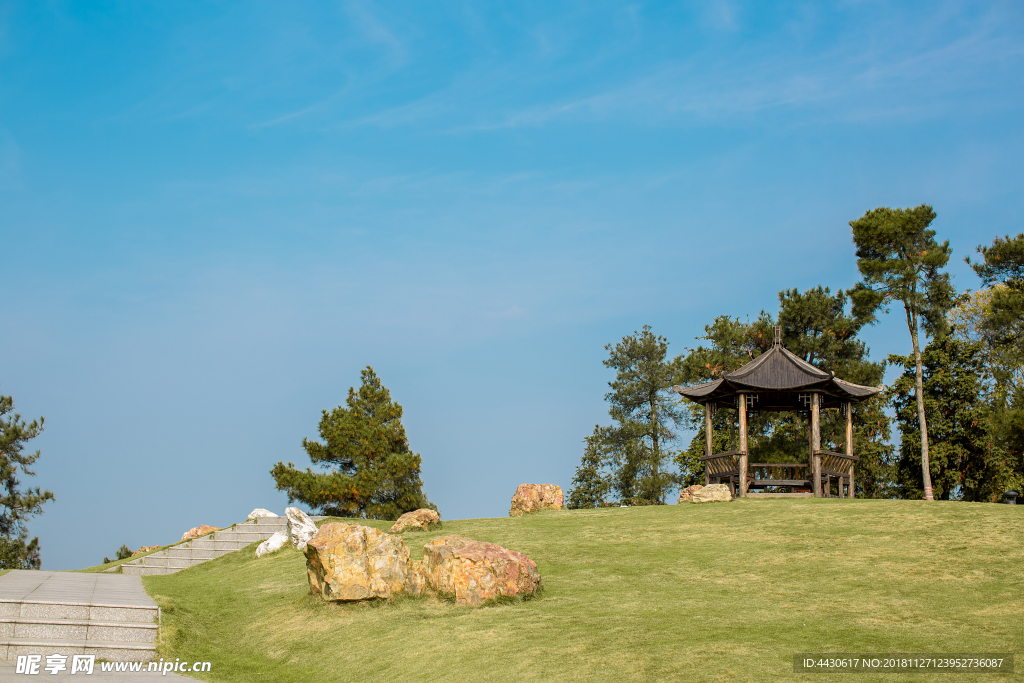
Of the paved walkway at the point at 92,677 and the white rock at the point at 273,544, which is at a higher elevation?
the white rock at the point at 273,544

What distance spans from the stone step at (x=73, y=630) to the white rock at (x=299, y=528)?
7.19m

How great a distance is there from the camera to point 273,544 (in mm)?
18234

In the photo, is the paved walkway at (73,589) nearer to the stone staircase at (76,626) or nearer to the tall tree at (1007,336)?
the stone staircase at (76,626)

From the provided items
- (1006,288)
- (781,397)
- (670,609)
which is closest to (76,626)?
(670,609)

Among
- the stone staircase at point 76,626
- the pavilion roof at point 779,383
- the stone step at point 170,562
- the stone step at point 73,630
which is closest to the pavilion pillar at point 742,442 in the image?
the pavilion roof at point 779,383

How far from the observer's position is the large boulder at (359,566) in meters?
11.5

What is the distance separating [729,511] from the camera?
18031 mm

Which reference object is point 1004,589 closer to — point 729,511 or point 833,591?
point 833,591

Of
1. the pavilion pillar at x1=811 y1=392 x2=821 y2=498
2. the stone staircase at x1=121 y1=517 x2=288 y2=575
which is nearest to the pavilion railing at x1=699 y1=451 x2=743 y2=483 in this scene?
the pavilion pillar at x1=811 y1=392 x2=821 y2=498

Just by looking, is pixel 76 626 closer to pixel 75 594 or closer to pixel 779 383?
pixel 75 594

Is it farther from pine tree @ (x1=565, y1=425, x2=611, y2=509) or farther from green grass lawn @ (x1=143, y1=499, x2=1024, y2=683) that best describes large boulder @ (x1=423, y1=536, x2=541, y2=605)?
pine tree @ (x1=565, y1=425, x2=611, y2=509)

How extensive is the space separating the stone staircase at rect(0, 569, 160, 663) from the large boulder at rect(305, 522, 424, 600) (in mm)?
2211

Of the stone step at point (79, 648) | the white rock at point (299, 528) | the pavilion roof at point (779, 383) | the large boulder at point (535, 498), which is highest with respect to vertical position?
the pavilion roof at point (779, 383)

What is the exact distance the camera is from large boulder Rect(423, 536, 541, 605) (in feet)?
35.9
